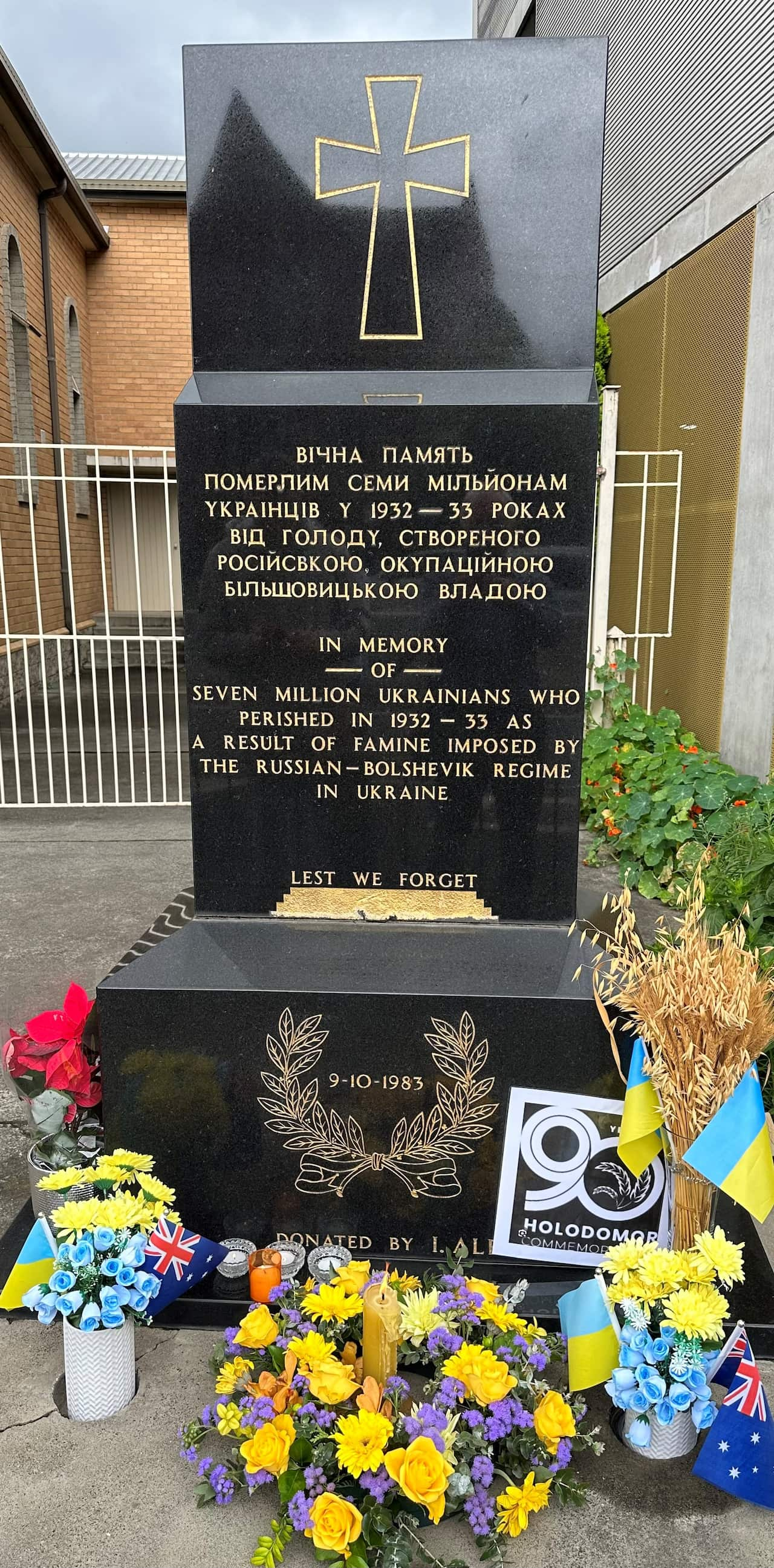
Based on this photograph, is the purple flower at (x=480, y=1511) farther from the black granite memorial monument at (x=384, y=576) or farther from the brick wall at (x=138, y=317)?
the brick wall at (x=138, y=317)

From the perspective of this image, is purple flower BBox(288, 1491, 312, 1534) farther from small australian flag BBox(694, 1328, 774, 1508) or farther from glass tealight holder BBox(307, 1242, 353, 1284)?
small australian flag BBox(694, 1328, 774, 1508)

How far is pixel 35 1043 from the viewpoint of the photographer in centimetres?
268

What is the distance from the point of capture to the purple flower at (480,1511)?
1.84 meters

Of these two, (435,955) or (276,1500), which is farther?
(435,955)

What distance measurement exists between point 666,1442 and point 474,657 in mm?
1657

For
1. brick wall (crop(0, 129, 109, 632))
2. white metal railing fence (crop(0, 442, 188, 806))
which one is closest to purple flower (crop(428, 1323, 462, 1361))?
white metal railing fence (crop(0, 442, 188, 806))

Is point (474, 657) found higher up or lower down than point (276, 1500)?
higher up

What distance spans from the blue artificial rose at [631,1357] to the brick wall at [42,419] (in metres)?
11.4

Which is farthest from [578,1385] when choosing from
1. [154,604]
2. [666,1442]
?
[154,604]

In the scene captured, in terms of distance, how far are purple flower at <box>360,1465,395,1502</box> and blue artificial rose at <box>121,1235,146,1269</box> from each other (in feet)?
1.88

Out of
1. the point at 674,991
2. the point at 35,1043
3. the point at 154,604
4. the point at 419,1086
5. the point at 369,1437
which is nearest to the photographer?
the point at 369,1437

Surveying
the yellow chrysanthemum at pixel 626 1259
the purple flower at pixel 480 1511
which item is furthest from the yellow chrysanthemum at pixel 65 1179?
the yellow chrysanthemum at pixel 626 1259

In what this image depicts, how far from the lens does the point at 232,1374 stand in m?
2.03

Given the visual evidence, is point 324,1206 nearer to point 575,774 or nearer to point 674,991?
point 674,991
